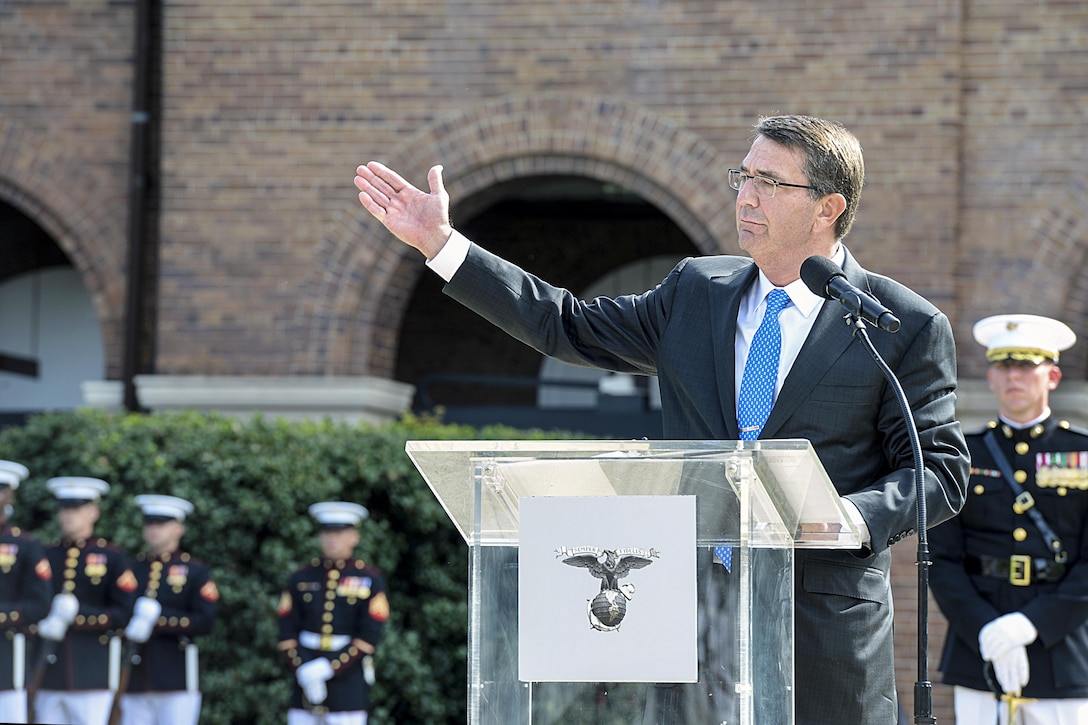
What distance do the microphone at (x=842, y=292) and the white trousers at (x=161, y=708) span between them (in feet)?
23.9

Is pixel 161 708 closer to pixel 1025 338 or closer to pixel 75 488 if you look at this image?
pixel 75 488

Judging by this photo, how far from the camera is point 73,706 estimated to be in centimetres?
955

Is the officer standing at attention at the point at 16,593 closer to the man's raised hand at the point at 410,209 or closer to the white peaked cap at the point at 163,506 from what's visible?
the white peaked cap at the point at 163,506

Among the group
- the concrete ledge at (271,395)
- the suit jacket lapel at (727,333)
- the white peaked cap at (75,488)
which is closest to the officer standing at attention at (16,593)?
the white peaked cap at (75,488)

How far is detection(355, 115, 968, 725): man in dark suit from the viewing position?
3125mm

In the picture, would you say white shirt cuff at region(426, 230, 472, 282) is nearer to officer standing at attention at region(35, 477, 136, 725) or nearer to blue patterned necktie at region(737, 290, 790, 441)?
blue patterned necktie at region(737, 290, 790, 441)

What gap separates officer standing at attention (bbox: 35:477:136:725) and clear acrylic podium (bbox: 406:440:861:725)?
7.00 metres

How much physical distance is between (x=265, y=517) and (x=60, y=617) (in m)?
1.40

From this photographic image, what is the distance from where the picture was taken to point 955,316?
9812 mm

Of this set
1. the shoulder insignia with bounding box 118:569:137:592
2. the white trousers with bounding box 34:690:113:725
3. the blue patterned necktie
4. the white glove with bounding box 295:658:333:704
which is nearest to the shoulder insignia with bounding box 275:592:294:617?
the white glove with bounding box 295:658:333:704

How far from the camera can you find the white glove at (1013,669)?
5.68 metres

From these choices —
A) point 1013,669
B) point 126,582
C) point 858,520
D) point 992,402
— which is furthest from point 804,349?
point 126,582

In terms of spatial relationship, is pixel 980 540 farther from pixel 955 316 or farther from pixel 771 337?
pixel 955 316

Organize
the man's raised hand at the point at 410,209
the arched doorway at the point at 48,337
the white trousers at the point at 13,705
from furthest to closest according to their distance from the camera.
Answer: the arched doorway at the point at 48,337 → the white trousers at the point at 13,705 → the man's raised hand at the point at 410,209
